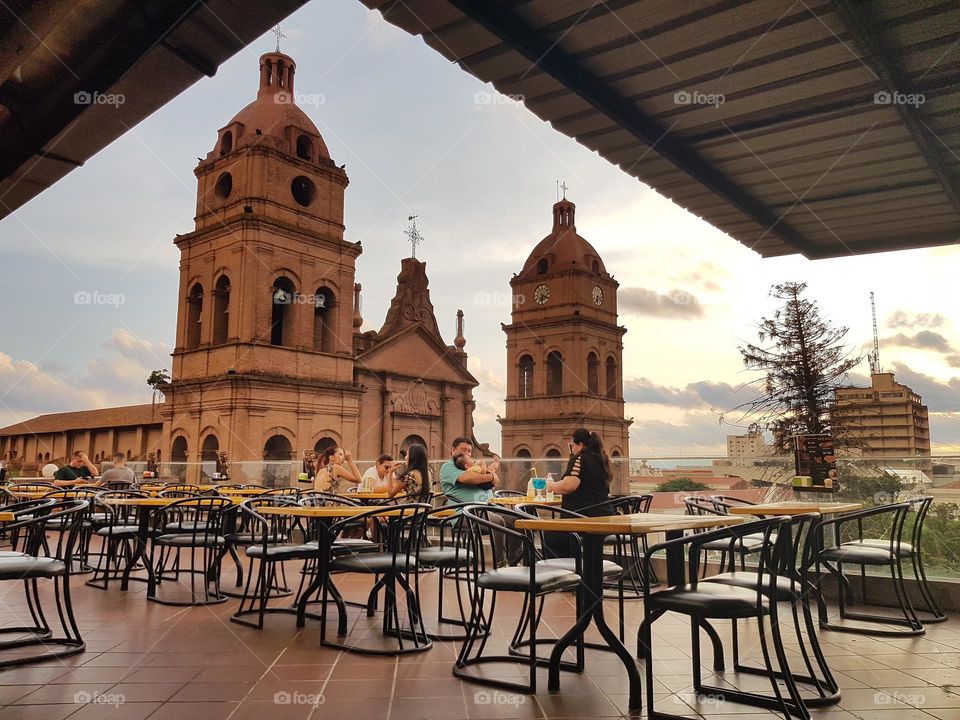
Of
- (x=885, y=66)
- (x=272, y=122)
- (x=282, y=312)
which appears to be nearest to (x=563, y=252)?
(x=272, y=122)

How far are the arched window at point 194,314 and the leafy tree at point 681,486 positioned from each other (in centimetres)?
2020

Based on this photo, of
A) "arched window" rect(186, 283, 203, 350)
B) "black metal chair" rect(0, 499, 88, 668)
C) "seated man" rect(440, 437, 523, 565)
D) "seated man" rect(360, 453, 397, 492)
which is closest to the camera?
"black metal chair" rect(0, 499, 88, 668)

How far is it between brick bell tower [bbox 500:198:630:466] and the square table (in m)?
33.3

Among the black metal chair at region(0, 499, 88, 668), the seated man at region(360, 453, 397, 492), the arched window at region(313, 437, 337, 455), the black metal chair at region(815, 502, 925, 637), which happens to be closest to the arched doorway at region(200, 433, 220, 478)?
the arched window at region(313, 437, 337, 455)

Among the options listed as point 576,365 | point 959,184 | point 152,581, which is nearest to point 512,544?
point 152,581

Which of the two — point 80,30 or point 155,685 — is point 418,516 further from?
point 80,30

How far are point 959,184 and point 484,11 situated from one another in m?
2.42

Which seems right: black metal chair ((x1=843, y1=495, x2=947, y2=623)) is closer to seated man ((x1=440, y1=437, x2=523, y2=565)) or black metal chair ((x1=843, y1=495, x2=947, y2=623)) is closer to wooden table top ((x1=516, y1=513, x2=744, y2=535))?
wooden table top ((x1=516, y1=513, x2=744, y2=535))

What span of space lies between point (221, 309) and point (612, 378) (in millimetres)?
23146

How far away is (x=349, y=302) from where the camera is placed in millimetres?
26391

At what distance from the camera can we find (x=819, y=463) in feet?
22.4

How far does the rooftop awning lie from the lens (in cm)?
221

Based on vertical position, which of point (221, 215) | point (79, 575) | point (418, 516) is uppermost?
point (221, 215)

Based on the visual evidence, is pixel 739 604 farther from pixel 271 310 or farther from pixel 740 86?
pixel 271 310
